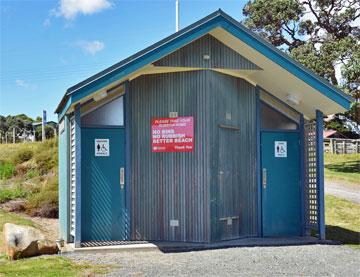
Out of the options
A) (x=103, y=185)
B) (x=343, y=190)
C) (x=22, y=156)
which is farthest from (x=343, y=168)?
(x=103, y=185)

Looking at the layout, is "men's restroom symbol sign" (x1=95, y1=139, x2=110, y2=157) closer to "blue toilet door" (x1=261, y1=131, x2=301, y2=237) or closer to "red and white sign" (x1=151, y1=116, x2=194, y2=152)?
"red and white sign" (x1=151, y1=116, x2=194, y2=152)

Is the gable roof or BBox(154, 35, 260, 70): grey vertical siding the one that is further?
BBox(154, 35, 260, 70): grey vertical siding

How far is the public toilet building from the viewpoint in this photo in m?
10.2

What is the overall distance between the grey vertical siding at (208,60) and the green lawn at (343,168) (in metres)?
14.0

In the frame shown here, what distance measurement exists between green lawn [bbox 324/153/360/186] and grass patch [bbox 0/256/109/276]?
1701 cm

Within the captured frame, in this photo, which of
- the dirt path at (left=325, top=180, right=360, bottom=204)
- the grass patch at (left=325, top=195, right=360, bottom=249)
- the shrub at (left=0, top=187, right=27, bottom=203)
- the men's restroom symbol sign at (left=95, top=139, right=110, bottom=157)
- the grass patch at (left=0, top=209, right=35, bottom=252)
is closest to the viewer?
the men's restroom symbol sign at (left=95, top=139, right=110, bottom=157)

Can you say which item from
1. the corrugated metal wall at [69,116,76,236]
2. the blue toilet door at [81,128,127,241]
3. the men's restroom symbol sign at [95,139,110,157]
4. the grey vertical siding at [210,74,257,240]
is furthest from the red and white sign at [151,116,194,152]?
the corrugated metal wall at [69,116,76,236]

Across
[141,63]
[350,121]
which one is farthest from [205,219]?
[350,121]

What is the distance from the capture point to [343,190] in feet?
67.1

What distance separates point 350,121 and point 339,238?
61.0 feet

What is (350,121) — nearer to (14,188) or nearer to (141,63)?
(14,188)

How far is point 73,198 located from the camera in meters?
10.4

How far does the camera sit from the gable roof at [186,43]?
372 inches

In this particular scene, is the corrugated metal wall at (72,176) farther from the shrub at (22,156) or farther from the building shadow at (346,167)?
the building shadow at (346,167)
